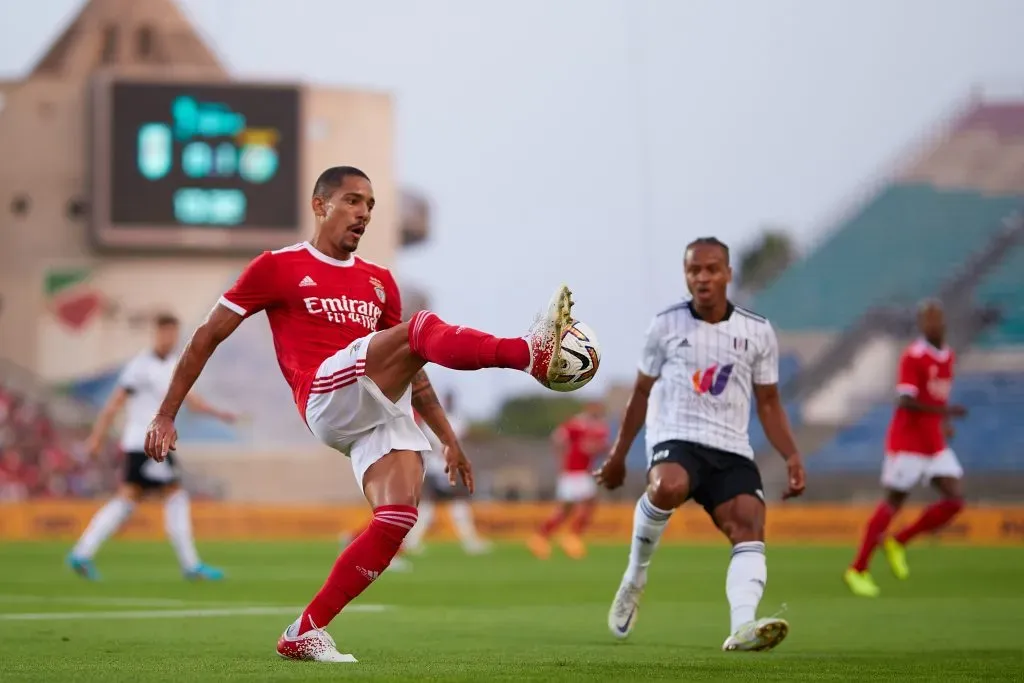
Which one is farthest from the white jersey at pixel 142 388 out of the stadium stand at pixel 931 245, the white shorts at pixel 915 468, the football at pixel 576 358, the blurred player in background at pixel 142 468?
the stadium stand at pixel 931 245

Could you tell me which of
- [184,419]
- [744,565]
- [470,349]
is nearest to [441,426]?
[470,349]

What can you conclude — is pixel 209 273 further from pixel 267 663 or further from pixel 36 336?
pixel 267 663

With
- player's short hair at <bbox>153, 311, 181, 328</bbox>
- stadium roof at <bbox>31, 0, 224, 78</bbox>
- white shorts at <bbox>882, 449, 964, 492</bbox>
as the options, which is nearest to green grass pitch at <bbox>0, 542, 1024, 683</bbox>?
white shorts at <bbox>882, 449, 964, 492</bbox>

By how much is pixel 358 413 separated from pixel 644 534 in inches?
95.8

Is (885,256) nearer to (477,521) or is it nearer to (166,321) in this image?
(477,521)

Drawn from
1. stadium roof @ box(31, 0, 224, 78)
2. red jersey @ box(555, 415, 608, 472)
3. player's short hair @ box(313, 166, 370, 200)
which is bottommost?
A: red jersey @ box(555, 415, 608, 472)

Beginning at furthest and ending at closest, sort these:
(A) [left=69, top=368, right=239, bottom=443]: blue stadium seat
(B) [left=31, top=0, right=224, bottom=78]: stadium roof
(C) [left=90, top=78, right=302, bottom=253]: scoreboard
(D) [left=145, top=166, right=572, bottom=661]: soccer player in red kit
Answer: (B) [left=31, top=0, right=224, bottom=78]: stadium roof, (A) [left=69, top=368, right=239, bottom=443]: blue stadium seat, (C) [left=90, top=78, right=302, bottom=253]: scoreboard, (D) [left=145, top=166, right=572, bottom=661]: soccer player in red kit

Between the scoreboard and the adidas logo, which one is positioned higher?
the scoreboard

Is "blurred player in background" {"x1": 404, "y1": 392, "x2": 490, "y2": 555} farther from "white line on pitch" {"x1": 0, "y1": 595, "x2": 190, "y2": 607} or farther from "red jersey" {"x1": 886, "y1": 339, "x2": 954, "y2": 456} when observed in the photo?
"white line on pitch" {"x1": 0, "y1": 595, "x2": 190, "y2": 607}

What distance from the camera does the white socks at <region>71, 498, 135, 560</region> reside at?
15602 mm

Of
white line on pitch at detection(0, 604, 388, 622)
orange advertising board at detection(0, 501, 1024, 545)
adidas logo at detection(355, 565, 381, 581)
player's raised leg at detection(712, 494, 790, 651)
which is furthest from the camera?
orange advertising board at detection(0, 501, 1024, 545)

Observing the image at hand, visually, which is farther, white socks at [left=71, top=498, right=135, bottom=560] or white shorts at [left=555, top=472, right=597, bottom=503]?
white shorts at [left=555, top=472, right=597, bottom=503]

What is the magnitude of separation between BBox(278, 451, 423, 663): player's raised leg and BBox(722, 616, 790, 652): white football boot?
1.87 meters

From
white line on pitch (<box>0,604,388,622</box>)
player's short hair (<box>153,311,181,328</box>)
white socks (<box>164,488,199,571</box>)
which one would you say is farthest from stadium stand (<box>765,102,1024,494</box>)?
white line on pitch (<box>0,604,388,622</box>)
